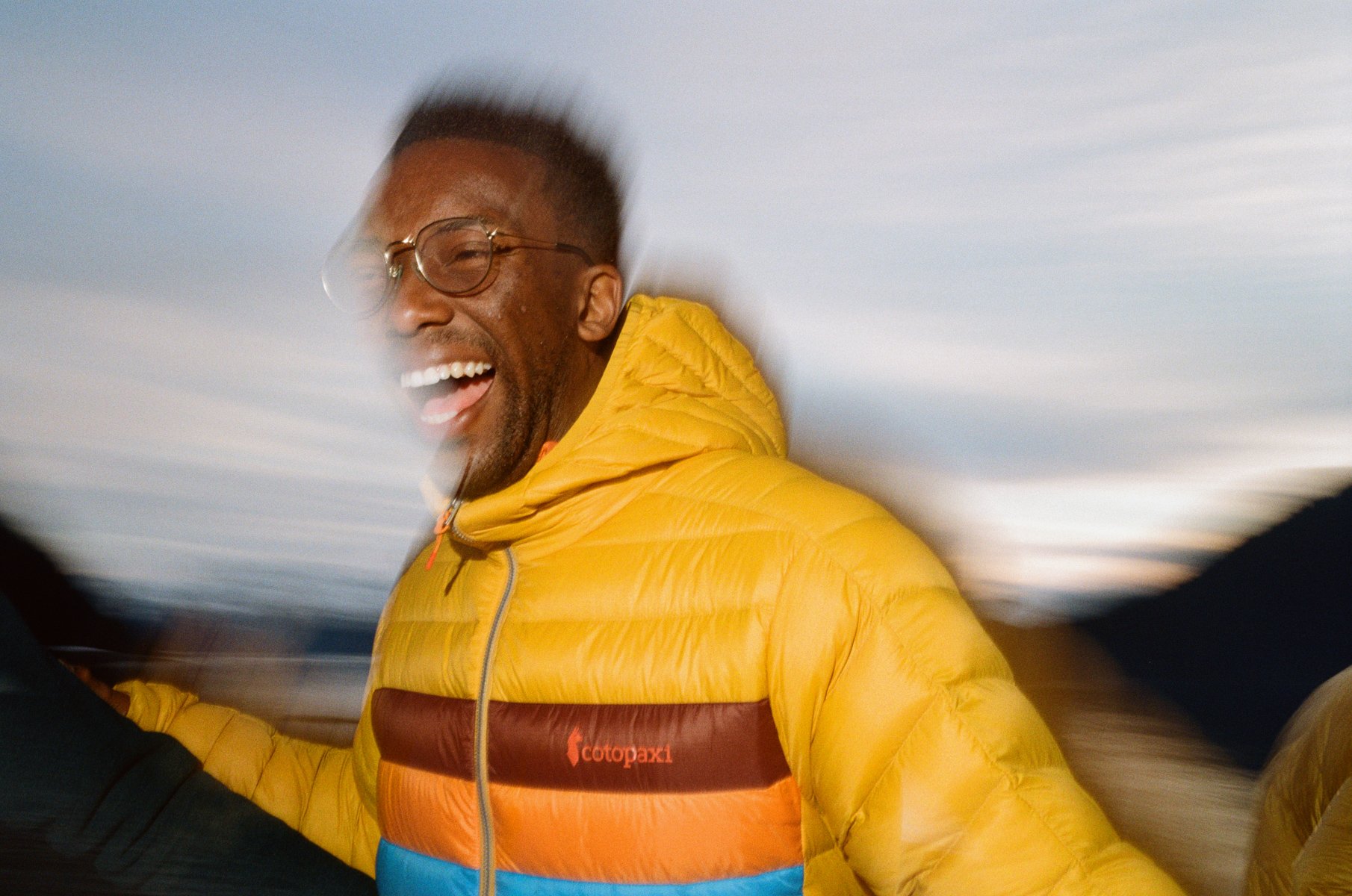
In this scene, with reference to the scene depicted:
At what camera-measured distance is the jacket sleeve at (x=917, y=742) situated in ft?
2.92

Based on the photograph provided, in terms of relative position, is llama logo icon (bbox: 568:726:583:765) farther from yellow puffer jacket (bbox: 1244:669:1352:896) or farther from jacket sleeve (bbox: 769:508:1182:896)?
yellow puffer jacket (bbox: 1244:669:1352:896)

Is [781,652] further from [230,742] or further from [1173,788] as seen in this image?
[1173,788]

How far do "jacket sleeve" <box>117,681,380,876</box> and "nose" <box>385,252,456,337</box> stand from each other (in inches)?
24.8

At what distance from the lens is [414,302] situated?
124 cm

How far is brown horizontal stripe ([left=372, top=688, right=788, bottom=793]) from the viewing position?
1.04 metres

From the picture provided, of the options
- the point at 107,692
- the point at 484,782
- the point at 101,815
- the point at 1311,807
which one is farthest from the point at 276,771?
the point at 1311,807

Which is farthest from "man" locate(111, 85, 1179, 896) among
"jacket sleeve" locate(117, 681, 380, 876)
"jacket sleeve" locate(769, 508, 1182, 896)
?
"jacket sleeve" locate(117, 681, 380, 876)

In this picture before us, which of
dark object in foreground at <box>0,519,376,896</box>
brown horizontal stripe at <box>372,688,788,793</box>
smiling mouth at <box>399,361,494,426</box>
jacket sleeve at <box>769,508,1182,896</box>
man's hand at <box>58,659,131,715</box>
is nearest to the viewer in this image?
jacket sleeve at <box>769,508,1182,896</box>

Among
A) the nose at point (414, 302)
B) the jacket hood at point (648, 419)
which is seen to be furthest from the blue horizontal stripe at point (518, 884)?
the nose at point (414, 302)

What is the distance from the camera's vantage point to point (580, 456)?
1.21 metres

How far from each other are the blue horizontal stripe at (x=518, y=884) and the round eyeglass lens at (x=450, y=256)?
2.22ft

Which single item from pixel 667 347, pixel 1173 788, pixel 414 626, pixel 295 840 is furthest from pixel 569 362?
pixel 1173 788

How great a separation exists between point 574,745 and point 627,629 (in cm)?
13

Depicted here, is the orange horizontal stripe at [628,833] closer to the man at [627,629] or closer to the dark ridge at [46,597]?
the man at [627,629]
